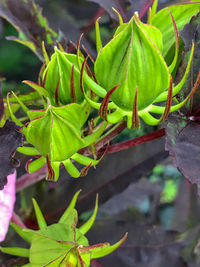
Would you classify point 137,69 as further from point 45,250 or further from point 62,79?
point 45,250

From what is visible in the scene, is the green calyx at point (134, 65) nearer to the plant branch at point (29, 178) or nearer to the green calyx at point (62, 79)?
the green calyx at point (62, 79)

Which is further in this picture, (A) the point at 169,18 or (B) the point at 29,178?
(B) the point at 29,178

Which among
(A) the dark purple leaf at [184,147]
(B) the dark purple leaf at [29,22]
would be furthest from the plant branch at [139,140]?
(B) the dark purple leaf at [29,22]

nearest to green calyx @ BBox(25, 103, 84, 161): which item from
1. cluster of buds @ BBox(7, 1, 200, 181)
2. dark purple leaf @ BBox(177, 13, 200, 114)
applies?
cluster of buds @ BBox(7, 1, 200, 181)

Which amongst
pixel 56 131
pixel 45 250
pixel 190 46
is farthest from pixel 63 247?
pixel 190 46

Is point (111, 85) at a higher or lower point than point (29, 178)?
higher

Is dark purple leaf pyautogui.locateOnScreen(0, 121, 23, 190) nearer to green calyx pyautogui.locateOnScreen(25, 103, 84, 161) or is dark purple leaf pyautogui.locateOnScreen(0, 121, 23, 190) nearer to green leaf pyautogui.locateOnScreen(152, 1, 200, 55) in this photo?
green calyx pyautogui.locateOnScreen(25, 103, 84, 161)
